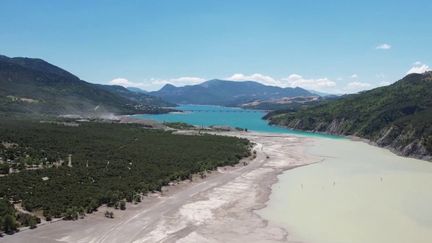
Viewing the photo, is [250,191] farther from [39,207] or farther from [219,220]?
[39,207]

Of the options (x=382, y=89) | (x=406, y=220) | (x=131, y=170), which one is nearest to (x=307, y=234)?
(x=406, y=220)

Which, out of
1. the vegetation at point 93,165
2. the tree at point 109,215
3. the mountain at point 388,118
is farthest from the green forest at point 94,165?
the mountain at point 388,118

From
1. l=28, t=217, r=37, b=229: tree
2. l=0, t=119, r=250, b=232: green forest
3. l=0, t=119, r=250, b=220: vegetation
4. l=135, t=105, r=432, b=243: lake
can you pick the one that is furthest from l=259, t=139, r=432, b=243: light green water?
l=28, t=217, r=37, b=229: tree

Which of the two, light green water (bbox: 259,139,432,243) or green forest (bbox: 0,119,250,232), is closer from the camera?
light green water (bbox: 259,139,432,243)

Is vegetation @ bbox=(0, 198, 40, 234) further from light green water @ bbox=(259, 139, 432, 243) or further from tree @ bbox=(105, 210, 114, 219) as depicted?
light green water @ bbox=(259, 139, 432, 243)

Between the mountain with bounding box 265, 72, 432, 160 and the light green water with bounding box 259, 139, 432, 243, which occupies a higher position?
the mountain with bounding box 265, 72, 432, 160

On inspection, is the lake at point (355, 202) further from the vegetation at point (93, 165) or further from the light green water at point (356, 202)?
the vegetation at point (93, 165)
